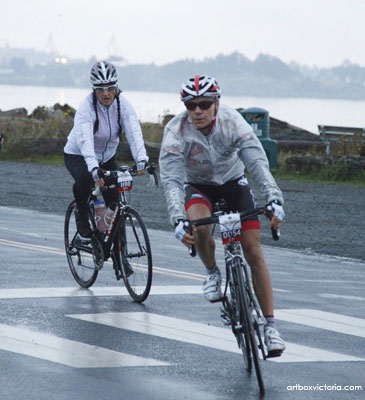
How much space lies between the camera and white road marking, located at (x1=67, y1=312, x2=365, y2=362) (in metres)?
8.69

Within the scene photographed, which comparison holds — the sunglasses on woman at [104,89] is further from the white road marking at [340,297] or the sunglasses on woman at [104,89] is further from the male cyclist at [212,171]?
the white road marking at [340,297]

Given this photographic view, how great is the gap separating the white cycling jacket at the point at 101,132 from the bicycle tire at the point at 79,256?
772 millimetres

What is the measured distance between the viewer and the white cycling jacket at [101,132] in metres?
11.0

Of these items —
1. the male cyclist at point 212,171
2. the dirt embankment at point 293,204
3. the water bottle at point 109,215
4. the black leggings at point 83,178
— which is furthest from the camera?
the dirt embankment at point 293,204

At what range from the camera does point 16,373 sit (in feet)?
25.8

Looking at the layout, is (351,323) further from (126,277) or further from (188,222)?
(188,222)

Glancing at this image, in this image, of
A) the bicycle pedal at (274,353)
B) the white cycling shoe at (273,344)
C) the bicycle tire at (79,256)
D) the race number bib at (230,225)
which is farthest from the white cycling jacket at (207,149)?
the bicycle tire at (79,256)

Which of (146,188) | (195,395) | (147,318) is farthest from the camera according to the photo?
(146,188)

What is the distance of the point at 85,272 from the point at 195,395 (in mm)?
4579

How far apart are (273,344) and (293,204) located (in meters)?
13.8

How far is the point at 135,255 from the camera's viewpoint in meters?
11.1

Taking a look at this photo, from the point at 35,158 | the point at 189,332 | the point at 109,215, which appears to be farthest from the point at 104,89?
the point at 35,158

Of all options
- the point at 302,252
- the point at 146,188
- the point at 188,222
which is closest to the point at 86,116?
the point at 188,222

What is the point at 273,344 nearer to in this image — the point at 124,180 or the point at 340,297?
the point at 124,180
